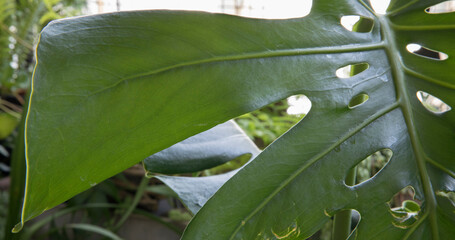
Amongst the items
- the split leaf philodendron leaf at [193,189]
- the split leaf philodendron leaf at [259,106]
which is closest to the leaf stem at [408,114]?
the split leaf philodendron leaf at [259,106]

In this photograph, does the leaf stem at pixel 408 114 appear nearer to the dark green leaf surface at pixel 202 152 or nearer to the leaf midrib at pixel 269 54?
the leaf midrib at pixel 269 54

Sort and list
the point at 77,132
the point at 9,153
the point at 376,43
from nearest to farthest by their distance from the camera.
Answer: the point at 77,132 → the point at 376,43 → the point at 9,153

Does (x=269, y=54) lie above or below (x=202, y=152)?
above

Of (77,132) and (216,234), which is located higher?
(77,132)

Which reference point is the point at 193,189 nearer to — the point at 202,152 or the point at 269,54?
the point at 202,152

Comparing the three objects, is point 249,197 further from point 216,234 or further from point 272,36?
point 272,36

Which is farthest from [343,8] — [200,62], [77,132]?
[77,132]

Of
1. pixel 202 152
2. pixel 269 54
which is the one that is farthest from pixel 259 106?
pixel 202 152

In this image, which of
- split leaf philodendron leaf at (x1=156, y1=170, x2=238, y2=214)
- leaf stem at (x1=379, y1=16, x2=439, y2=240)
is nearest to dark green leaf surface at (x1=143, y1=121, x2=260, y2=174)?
split leaf philodendron leaf at (x1=156, y1=170, x2=238, y2=214)
